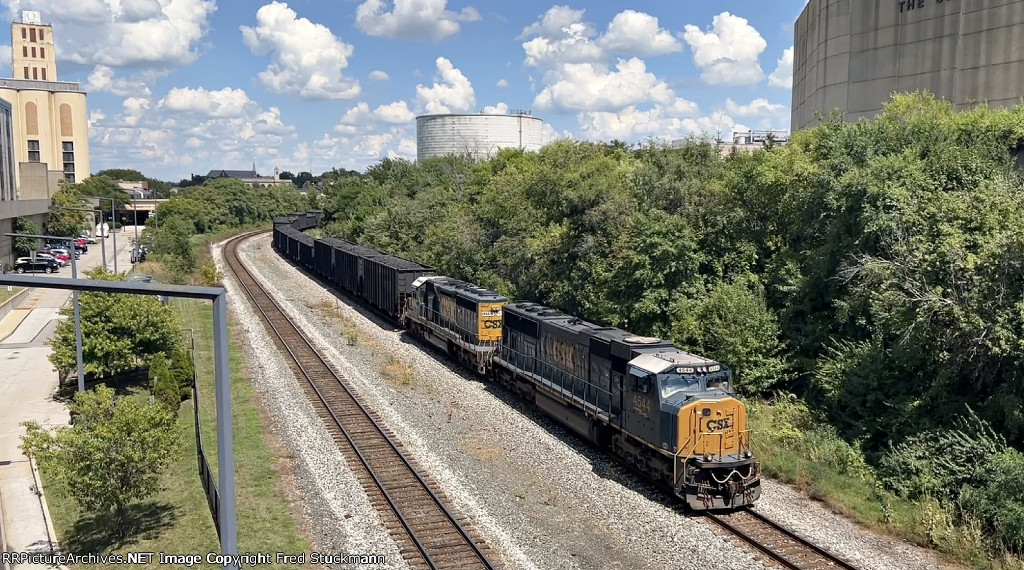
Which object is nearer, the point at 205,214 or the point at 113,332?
the point at 113,332

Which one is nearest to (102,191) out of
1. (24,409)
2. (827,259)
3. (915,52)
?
(24,409)

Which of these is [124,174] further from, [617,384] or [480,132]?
[617,384]

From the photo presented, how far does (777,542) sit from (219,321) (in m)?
11.9

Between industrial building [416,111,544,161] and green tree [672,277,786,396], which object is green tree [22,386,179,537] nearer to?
green tree [672,277,786,396]

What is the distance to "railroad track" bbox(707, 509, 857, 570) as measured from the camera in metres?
14.9

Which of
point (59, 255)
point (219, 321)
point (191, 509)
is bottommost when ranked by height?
point (191, 509)

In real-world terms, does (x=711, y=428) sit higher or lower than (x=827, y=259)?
lower

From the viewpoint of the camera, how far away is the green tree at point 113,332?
28341mm

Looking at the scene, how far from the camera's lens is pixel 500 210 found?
155 ft

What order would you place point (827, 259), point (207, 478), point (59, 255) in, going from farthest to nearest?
point (59, 255) < point (827, 259) < point (207, 478)

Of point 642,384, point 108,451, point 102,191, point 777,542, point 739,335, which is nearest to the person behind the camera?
point 777,542

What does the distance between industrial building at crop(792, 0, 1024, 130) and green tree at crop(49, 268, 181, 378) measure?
34.1 meters

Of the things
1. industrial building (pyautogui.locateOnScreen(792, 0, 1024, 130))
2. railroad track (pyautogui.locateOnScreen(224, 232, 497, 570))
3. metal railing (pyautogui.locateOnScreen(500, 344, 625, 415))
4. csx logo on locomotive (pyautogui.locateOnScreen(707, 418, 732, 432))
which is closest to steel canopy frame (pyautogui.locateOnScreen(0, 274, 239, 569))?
railroad track (pyautogui.locateOnScreen(224, 232, 497, 570))

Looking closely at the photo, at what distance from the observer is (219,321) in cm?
993
